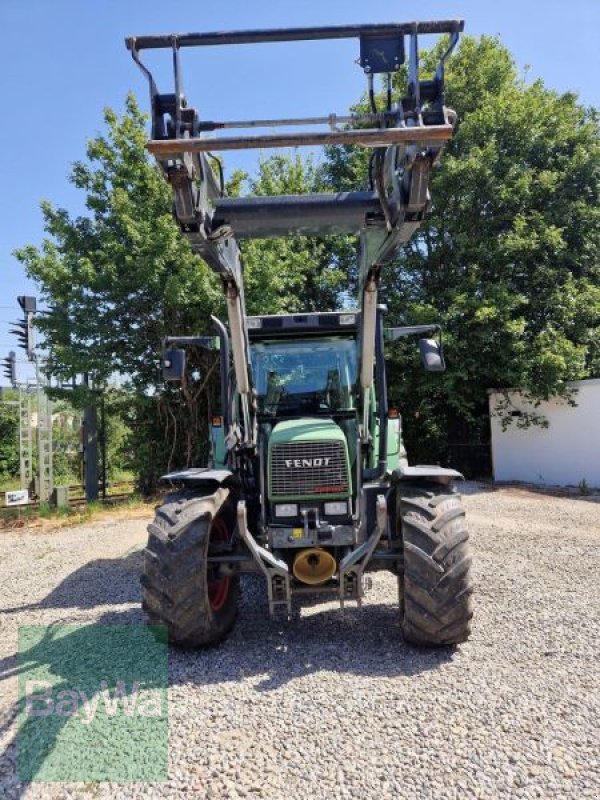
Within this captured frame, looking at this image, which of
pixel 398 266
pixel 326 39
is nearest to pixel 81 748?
pixel 326 39

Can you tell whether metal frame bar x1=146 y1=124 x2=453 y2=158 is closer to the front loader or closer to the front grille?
the front loader

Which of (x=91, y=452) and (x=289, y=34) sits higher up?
(x=289, y=34)

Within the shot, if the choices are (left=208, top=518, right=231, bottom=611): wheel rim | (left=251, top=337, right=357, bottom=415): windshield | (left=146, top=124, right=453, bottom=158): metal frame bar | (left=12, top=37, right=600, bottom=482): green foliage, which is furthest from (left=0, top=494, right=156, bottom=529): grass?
A: (left=146, top=124, right=453, bottom=158): metal frame bar

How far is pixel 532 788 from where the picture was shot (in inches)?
108

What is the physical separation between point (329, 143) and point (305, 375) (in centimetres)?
260

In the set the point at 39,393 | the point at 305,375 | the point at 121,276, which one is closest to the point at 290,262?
the point at 121,276

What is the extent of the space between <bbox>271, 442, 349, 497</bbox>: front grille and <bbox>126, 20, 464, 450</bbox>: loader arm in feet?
4.56

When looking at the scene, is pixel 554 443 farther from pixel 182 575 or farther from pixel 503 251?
pixel 182 575

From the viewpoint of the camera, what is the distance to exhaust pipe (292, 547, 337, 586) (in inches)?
176

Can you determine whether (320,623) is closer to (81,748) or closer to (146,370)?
(81,748)

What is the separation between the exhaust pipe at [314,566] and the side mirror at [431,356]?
1896 millimetres

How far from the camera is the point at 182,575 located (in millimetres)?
4246

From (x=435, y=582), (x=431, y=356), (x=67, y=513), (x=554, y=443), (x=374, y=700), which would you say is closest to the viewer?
(x=374, y=700)

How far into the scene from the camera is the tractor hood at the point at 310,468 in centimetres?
457
